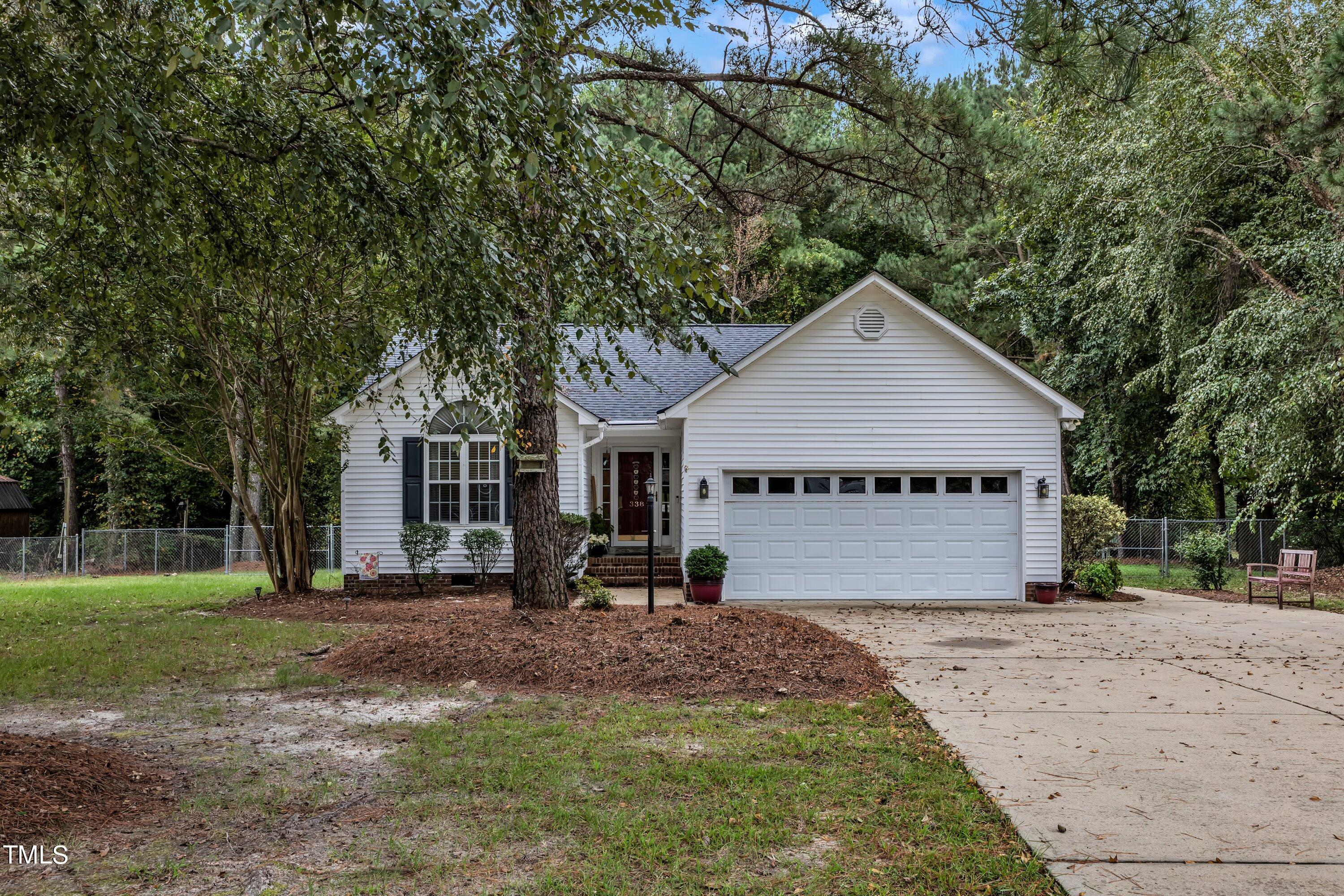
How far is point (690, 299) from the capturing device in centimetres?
521

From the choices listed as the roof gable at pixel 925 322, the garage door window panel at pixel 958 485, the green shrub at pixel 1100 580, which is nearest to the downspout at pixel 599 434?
the roof gable at pixel 925 322

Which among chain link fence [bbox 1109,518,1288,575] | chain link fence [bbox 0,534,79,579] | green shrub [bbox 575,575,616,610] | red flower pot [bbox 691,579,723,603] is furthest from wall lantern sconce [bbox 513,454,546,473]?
chain link fence [bbox 0,534,79,579]

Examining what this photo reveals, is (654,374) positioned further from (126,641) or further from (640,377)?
(126,641)

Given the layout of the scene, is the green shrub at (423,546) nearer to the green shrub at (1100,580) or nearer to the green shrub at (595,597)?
the green shrub at (595,597)

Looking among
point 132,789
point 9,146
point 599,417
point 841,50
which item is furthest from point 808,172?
point 132,789

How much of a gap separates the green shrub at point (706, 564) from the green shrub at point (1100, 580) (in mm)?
5896

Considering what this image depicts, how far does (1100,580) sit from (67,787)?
47.4 ft

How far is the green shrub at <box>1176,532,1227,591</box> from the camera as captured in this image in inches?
699

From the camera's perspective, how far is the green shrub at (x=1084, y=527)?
1627cm

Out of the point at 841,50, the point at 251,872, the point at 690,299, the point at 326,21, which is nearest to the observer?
the point at 251,872

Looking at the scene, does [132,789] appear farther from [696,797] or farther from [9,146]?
[9,146]

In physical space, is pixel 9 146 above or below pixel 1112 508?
above

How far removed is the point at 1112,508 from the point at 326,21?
51.0 feet

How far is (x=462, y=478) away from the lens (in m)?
16.7
